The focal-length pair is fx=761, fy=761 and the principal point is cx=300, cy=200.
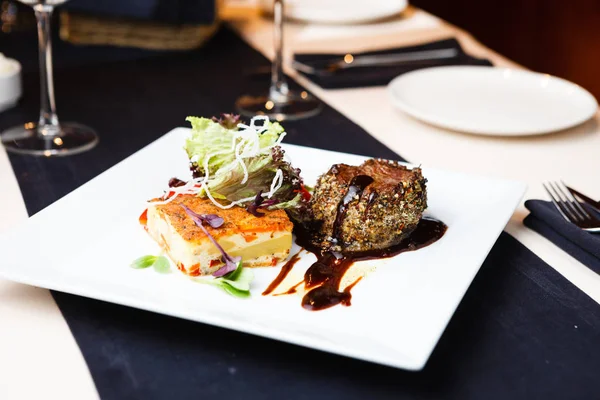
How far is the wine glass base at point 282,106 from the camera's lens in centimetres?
251

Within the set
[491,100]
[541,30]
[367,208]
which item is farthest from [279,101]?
[541,30]

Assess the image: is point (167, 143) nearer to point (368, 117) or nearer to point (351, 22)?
point (368, 117)

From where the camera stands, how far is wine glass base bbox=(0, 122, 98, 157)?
2180 millimetres

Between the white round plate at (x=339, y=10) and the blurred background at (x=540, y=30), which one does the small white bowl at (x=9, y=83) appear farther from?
the blurred background at (x=540, y=30)

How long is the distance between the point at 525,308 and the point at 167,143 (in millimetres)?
1006

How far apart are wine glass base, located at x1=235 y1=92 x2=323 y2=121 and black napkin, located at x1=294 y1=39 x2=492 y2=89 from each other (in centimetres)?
15

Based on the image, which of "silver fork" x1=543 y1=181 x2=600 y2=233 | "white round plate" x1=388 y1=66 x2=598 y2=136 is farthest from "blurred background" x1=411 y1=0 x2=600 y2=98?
"silver fork" x1=543 y1=181 x2=600 y2=233

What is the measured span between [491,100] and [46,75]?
1431mm

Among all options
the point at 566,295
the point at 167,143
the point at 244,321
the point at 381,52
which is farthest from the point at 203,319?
the point at 381,52

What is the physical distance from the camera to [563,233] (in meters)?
1.64

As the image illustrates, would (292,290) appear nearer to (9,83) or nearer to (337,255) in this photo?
(337,255)

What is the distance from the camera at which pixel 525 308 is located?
4.58 ft

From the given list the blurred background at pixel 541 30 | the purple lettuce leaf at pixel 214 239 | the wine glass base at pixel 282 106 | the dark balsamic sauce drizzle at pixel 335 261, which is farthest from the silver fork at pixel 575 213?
the blurred background at pixel 541 30

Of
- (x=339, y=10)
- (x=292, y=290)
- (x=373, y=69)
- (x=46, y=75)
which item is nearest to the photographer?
(x=292, y=290)
